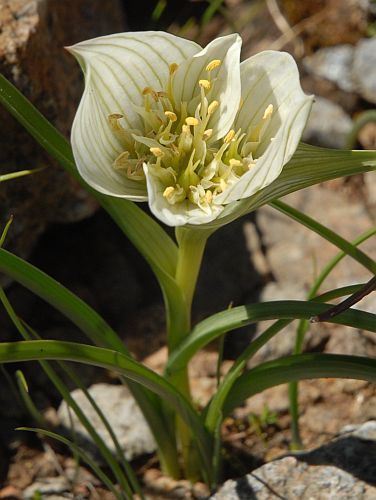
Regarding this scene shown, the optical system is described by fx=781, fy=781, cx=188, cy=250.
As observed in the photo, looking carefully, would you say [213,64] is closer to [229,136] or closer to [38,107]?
[229,136]

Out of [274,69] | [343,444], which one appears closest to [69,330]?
[343,444]

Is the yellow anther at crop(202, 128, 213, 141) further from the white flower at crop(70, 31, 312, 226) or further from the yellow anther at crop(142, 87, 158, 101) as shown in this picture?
the yellow anther at crop(142, 87, 158, 101)

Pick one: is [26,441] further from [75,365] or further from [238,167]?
[238,167]

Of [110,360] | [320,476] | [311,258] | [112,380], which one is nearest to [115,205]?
[110,360]

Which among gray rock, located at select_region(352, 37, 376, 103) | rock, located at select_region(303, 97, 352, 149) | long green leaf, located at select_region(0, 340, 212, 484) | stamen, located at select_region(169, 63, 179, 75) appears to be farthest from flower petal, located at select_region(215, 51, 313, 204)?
gray rock, located at select_region(352, 37, 376, 103)

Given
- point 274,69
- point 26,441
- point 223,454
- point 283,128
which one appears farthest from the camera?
point 26,441
